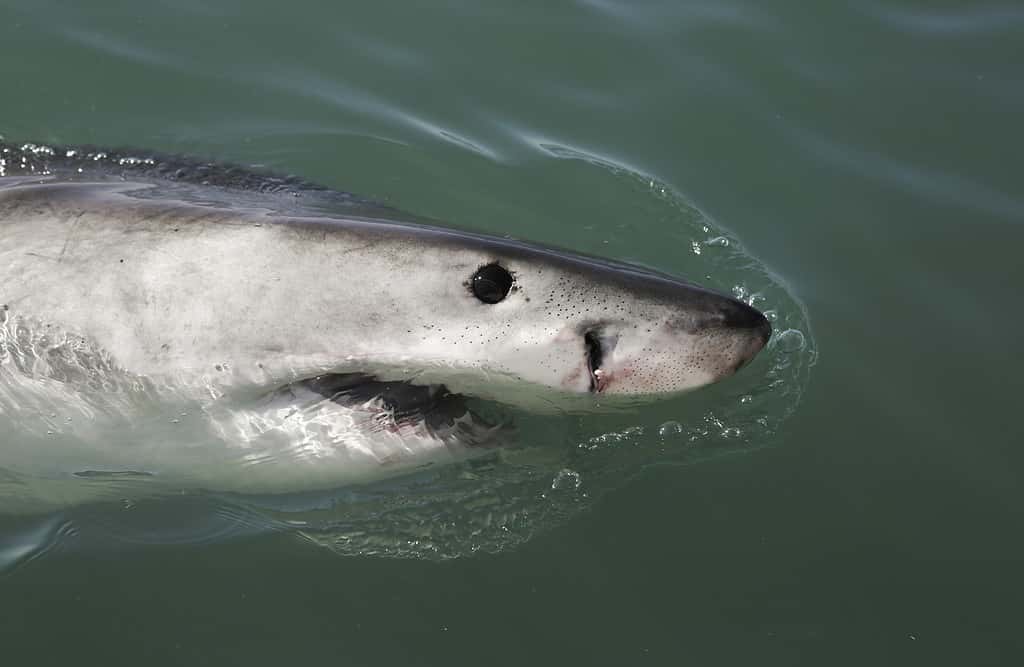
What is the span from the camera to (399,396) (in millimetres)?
2588

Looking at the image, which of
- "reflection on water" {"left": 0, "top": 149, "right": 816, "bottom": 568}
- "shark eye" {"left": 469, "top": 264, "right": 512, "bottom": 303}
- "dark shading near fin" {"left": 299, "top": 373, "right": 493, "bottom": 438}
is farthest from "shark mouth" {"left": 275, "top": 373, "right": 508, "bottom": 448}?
"shark eye" {"left": 469, "top": 264, "right": 512, "bottom": 303}

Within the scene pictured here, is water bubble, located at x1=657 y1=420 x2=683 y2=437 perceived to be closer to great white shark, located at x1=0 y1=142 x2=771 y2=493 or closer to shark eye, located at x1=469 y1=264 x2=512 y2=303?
great white shark, located at x1=0 y1=142 x2=771 y2=493

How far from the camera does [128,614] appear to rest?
2795 mm

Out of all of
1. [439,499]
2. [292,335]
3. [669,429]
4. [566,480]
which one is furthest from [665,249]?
[292,335]

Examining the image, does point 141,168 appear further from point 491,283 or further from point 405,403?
point 491,283

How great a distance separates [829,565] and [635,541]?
54 centimetres

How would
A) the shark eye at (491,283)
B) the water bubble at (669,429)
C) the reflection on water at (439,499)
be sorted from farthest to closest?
the water bubble at (669,429) → the reflection on water at (439,499) → the shark eye at (491,283)

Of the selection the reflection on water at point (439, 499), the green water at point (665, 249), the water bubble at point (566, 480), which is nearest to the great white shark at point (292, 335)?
the reflection on water at point (439, 499)

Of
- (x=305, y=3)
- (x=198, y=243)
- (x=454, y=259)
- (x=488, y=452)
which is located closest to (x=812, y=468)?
(x=488, y=452)

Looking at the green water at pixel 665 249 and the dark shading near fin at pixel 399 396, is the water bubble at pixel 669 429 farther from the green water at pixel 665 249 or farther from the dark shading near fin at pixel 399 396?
the dark shading near fin at pixel 399 396

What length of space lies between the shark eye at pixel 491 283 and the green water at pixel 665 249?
2.75 ft

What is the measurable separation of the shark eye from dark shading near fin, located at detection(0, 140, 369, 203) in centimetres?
88

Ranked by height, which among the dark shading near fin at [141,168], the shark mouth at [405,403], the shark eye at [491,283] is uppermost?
the shark eye at [491,283]

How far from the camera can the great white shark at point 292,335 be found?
2.48m
